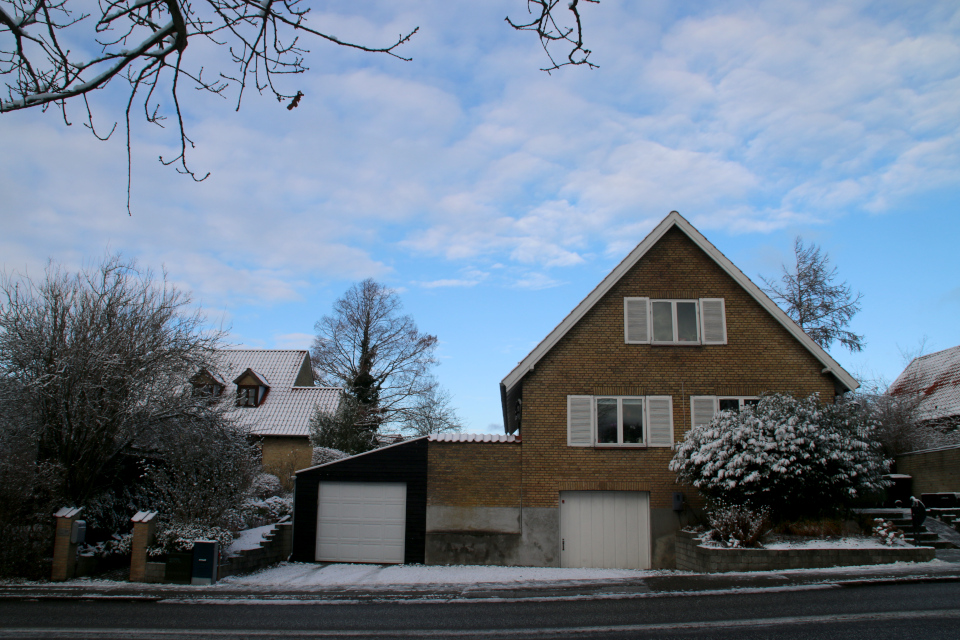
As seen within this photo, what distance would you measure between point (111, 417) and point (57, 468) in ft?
6.75

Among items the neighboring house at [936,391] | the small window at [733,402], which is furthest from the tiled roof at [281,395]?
the neighboring house at [936,391]

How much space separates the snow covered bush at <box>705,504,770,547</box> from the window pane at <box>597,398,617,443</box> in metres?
3.47

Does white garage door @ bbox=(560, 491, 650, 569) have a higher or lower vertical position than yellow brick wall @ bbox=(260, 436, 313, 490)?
lower

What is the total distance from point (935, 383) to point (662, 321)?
18529 millimetres

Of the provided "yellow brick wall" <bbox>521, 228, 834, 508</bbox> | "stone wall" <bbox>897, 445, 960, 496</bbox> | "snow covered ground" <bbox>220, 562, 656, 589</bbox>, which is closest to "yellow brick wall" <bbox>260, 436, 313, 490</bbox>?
"snow covered ground" <bbox>220, 562, 656, 589</bbox>

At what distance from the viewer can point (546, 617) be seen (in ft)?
35.6

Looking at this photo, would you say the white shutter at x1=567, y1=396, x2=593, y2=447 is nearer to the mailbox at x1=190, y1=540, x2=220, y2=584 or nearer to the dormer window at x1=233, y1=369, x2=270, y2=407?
the mailbox at x1=190, y1=540, x2=220, y2=584

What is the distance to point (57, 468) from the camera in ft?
51.7

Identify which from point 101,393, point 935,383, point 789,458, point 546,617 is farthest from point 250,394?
point 935,383

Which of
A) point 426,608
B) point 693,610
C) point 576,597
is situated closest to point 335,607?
point 426,608

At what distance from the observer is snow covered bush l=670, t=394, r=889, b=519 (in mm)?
15922

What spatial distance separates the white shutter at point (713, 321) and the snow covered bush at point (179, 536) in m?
13.4

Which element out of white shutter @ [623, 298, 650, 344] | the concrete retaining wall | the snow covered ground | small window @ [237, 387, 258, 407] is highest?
white shutter @ [623, 298, 650, 344]

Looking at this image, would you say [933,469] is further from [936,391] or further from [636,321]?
[636,321]
